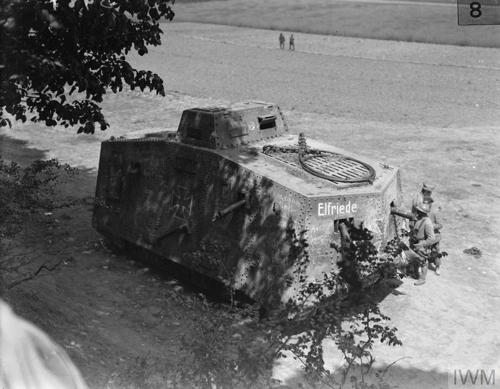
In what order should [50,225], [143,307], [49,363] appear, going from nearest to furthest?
[49,363]
[143,307]
[50,225]

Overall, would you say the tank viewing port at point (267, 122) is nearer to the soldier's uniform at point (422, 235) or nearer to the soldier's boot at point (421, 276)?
the soldier's uniform at point (422, 235)

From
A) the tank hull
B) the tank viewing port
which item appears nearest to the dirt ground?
the tank hull

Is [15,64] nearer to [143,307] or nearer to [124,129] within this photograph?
[143,307]

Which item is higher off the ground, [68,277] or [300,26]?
[300,26]

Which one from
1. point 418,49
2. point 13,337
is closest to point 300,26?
point 418,49

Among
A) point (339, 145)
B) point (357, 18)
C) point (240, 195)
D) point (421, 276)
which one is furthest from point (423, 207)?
point (357, 18)

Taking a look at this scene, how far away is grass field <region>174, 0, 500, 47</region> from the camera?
33912mm

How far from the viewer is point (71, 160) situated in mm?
17344

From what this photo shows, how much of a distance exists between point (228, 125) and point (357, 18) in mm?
30330

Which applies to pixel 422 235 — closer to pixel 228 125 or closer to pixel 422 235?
pixel 422 235

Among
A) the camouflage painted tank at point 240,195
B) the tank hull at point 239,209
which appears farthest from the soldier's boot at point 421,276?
the camouflage painted tank at point 240,195

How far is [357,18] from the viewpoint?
38.5 m

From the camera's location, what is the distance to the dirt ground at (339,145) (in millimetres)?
8812

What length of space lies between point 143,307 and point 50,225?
3859mm
